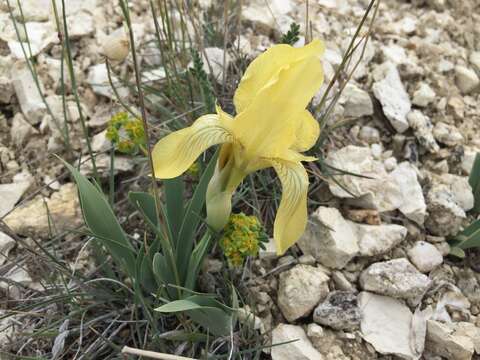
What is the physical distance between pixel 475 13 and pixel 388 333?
7.30 ft

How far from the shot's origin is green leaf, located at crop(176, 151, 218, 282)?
142 cm

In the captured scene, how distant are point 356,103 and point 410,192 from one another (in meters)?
0.50

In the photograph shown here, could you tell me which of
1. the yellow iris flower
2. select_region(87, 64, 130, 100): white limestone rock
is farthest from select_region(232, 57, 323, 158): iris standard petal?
select_region(87, 64, 130, 100): white limestone rock

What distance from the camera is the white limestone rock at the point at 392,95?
2209mm

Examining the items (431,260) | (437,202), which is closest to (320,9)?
(437,202)

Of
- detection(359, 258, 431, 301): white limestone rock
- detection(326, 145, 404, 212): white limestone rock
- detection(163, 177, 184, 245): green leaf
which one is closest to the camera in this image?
detection(163, 177, 184, 245): green leaf

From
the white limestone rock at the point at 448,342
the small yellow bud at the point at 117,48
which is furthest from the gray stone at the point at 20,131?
the white limestone rock at the point at 448,342

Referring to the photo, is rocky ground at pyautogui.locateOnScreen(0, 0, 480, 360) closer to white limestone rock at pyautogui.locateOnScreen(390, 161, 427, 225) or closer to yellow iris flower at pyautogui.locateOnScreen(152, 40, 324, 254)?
white limestone rock at pyautogui.locateOnScreen(390, 161, 427, 225)

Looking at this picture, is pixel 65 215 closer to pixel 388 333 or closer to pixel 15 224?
pixel 15 224

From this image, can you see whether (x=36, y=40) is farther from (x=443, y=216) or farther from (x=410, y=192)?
(x=443, y=216)

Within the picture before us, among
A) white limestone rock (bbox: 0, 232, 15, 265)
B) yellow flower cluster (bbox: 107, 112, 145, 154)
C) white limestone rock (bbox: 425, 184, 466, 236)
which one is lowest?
white limestone rock (bbox: 425, 184, 466, 236)

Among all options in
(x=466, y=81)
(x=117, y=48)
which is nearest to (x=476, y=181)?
(x=466, y=81)

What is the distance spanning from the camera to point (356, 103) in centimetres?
222

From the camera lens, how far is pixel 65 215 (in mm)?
1795
